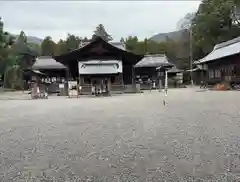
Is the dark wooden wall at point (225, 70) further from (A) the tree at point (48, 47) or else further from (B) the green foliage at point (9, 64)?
(A) the tree at point (48, 47)

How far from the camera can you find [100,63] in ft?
97.4

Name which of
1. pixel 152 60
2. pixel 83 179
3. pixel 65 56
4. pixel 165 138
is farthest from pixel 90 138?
pixel 152 60

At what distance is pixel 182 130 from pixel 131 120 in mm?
2287

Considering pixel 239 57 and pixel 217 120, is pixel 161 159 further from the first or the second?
pixel 239 57

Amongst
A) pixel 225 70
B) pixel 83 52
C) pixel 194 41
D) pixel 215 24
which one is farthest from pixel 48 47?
pixel 225 70

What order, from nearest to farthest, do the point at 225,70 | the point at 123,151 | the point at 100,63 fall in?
1. the point at 123,151
2. the point at 100,63
3. the point at 225,70

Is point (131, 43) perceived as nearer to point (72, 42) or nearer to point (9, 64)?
point (72, 42)

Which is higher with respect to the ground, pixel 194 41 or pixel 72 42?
pixel 72 42

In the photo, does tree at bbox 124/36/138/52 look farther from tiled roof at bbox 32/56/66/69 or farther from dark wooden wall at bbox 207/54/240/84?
dark wooden wall at bbox 207/54/240/84

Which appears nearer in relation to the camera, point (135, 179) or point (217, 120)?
point (135, 179)

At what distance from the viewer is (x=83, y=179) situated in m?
4.14

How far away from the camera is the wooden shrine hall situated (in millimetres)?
29656

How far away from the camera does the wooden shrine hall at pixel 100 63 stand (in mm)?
29656

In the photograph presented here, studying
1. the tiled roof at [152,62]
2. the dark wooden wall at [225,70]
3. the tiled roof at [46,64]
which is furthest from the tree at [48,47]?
the dark wooden wall at [225,70]
